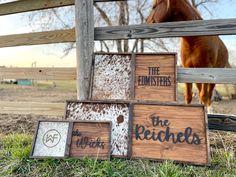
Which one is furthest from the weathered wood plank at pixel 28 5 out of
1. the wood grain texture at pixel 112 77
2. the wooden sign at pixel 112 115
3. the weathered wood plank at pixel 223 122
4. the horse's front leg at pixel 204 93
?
the horse's front leg at pixel 204 93

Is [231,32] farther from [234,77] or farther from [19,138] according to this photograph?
[19,138]

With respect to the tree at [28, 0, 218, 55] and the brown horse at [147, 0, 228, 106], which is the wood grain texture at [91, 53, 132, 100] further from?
the tree at [28, 0, 218, 55]

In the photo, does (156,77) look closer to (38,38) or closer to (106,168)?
(106,168)

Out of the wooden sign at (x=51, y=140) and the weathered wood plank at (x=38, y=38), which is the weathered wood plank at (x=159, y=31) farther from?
the wooden sign at (x=51, y=140)

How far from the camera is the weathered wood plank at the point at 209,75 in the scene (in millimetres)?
2135

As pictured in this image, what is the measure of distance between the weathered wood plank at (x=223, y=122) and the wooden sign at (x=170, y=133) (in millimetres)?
509

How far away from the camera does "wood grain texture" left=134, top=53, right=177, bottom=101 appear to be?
216cm

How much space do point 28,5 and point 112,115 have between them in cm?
185

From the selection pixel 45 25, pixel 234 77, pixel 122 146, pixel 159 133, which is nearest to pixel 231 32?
pixel 234 77

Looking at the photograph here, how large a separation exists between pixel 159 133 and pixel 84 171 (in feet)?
2.06

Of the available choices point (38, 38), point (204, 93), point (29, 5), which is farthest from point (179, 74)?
point (29, 5)

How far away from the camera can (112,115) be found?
202cm

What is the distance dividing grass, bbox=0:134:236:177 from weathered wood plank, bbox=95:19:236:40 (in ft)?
3.44

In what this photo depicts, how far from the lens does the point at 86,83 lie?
2.46 meters
